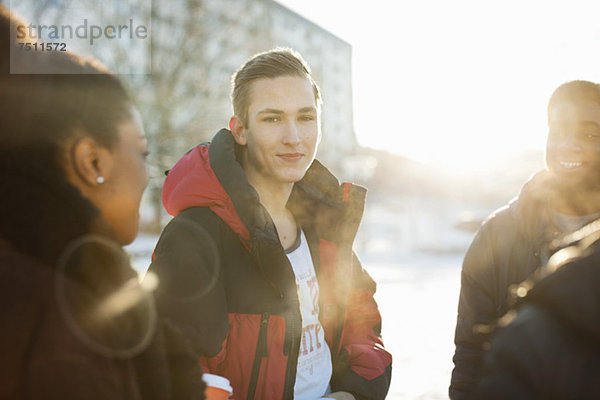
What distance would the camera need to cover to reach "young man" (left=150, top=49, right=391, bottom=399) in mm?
2004

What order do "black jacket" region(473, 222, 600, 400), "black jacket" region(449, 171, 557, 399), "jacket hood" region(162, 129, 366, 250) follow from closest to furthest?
"black jacket" region(473, 222, 600, 400) < "jacket hood" region(162, 129, 366, 250) < "black jacket" region(449, 171, 557, 399)

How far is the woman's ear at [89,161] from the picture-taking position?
1.13 m

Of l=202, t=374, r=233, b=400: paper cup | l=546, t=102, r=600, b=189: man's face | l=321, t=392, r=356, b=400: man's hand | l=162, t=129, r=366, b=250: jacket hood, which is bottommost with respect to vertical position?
l=321, t=392, r=356, b=400: man's hand

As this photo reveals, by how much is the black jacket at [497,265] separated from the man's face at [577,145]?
14 cm

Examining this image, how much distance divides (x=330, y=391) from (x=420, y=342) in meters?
4.81

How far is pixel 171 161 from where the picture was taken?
606 inches

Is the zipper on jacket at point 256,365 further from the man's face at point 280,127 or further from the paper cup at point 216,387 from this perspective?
the man's face at point 280,127

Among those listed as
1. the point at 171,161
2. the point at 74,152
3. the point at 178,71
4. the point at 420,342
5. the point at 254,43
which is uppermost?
the point at 254,43

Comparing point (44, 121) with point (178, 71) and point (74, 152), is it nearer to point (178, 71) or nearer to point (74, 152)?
point (74, 152)

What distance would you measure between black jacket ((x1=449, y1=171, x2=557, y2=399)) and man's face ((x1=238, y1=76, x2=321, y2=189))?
1117mm

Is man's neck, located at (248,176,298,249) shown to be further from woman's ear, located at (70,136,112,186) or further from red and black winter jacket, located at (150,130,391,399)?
woman's ear, located at (70,136,112,186)

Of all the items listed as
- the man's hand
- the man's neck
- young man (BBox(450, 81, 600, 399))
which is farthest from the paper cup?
young man (BBox(450, 81, 600, 399))

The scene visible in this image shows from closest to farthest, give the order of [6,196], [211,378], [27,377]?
1. [27,377]
2. [6,196]
3. [211,378]

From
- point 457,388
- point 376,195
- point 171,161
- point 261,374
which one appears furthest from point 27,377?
point 376,195
